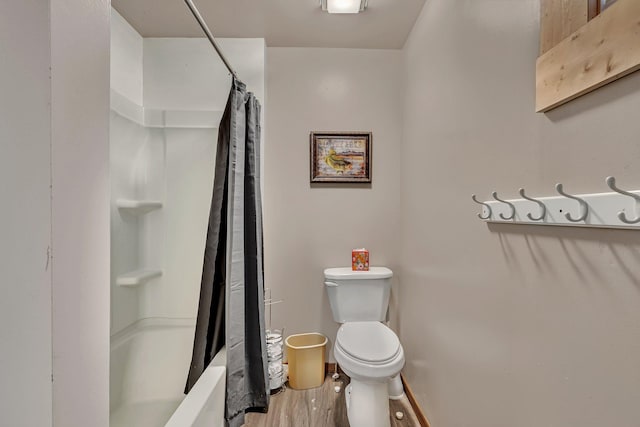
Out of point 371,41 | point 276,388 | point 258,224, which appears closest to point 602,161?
point 258,224

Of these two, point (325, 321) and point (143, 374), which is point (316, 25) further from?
point (143, 374)

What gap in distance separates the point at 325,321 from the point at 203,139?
1.52 meters

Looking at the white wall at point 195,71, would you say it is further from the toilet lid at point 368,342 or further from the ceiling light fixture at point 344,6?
the toilet lid at point 368,342

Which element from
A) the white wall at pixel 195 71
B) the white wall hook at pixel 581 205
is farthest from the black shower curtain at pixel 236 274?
the white wall hook at pixel 581 205

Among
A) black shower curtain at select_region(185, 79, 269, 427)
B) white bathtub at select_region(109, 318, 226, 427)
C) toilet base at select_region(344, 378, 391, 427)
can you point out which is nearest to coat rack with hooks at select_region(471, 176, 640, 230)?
toilet base at select_region(344, 378, 391, 427)

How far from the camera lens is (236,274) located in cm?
164

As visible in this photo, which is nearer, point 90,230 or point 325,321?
point 90,230

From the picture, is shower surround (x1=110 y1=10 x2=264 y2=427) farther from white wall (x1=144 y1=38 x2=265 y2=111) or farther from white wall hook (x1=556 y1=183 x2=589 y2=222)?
white wall hook (x1=556 y1=183 x2=589 y2=222)

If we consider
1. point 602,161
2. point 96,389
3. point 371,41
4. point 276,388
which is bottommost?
point 276,388

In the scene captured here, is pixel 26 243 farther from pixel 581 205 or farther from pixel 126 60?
pixel 126 60

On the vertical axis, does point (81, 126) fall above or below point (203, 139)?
below

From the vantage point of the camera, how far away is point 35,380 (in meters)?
0.52

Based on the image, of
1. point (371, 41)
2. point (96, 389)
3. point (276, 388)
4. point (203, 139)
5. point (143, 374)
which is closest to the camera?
point (96, 389)

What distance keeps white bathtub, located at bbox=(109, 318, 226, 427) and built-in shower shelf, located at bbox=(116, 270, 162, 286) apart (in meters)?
0.22
